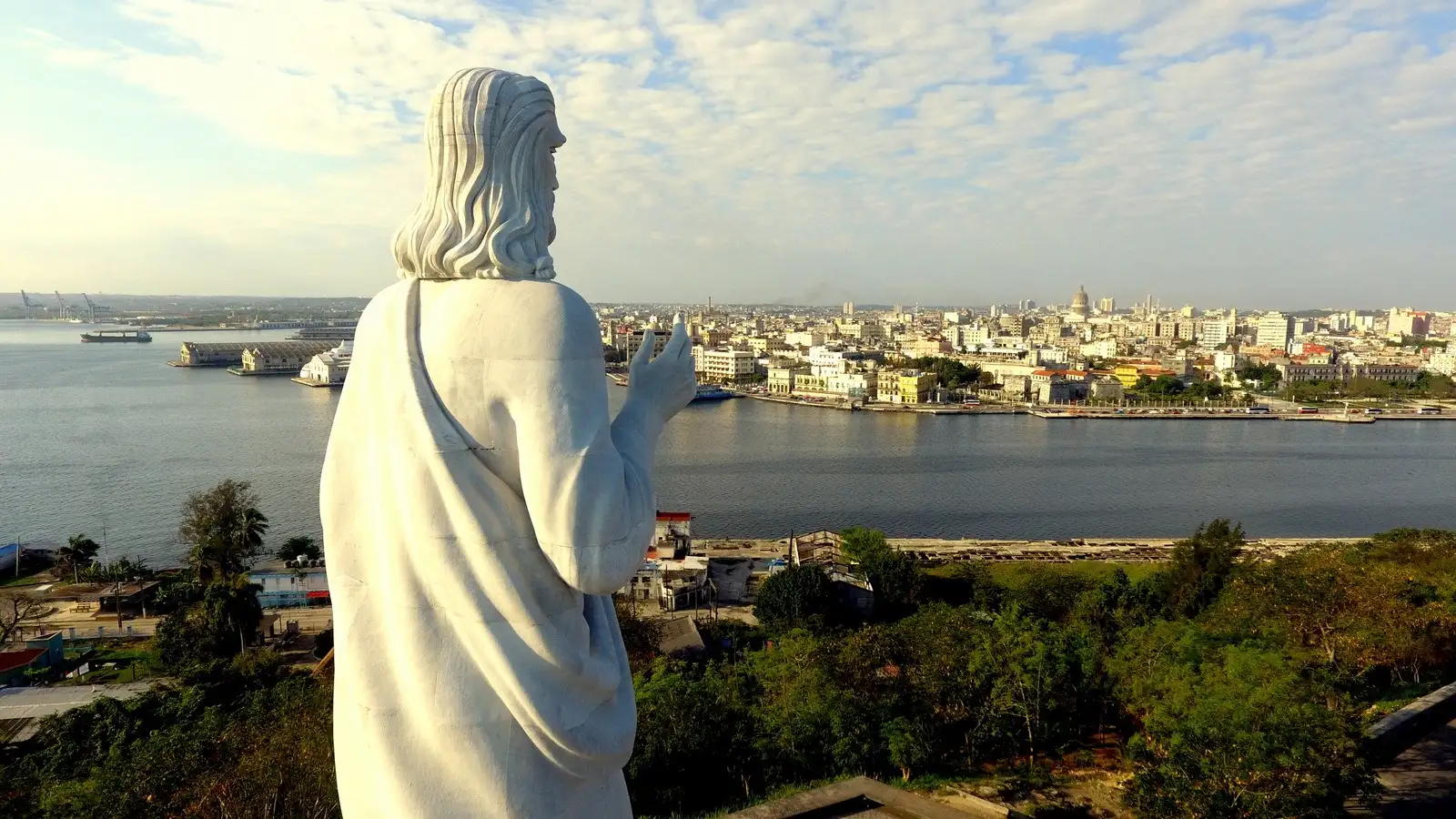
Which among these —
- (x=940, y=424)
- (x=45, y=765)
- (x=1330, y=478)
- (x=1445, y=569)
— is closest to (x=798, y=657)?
(x=45, y=765)

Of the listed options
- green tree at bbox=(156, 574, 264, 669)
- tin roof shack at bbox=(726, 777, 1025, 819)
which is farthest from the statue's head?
green tree at bbox=(156, 574, 264, 669)

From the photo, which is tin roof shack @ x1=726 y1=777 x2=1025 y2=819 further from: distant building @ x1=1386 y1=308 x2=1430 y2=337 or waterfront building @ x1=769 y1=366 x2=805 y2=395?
distant building @ x1=1386 y1=308 x2=1430 y2=337

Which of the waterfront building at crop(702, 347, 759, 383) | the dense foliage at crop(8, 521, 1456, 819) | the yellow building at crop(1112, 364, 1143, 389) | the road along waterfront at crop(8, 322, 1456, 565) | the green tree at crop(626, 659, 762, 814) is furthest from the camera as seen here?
the waterfront building at crop(702, 347, 759, 383)

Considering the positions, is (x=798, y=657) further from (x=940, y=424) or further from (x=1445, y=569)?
(x=940, y=424)

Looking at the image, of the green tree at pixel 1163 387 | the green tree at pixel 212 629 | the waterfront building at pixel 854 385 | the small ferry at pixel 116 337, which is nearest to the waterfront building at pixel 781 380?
the waterfront building at pixel 854 385

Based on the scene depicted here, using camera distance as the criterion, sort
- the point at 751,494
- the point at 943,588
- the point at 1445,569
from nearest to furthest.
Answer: the point at 1445,569, the point at 943,588, the point at 751,494

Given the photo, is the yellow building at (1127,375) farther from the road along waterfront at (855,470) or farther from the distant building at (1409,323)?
the distant building at (1409,323)
